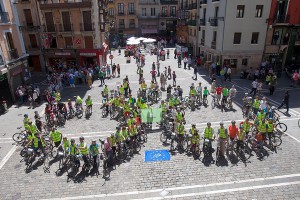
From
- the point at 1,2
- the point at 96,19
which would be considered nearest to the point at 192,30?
the point at 96,19

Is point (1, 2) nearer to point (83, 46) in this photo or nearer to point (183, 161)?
point (83, 46)

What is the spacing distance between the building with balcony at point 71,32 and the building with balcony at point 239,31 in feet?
52.9

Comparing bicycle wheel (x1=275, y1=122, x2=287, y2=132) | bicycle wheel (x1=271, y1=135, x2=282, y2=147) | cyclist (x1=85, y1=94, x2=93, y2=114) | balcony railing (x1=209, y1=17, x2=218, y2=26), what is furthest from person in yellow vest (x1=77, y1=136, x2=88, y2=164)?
balcony railing (x1=209, y1=17, x2=218, y2=26)

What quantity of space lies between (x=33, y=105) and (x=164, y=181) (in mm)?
15961

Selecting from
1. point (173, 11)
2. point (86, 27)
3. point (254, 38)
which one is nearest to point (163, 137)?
point (254, 38)

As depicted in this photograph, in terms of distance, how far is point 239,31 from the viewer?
29.5 m

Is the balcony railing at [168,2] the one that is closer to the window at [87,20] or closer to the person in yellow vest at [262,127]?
the window at [87,20]

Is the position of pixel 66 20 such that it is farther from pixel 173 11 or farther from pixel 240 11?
pixel 173 11

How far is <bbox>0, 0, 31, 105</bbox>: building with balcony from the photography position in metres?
21.4

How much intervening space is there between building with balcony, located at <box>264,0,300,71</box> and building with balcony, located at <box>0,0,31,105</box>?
2887cm

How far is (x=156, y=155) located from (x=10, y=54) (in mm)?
18233

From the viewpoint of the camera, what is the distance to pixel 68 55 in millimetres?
33500

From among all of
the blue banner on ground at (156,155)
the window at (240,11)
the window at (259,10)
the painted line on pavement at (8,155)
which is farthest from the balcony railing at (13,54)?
the window at (259,10)

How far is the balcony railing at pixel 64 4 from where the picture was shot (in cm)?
3055
